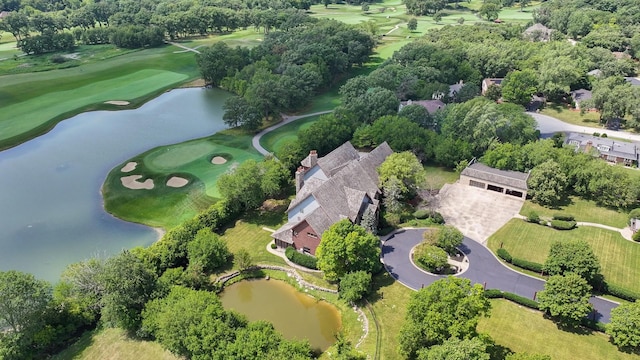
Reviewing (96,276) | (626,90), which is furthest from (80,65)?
(626,90)

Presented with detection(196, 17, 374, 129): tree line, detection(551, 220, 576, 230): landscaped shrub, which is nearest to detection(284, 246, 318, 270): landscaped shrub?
detection(551, 220, 576, 230): landscaped shrub

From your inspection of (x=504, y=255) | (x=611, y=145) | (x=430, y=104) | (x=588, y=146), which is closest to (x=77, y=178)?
(x=504, y=255)

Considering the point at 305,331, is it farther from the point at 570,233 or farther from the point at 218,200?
the point at 570,233

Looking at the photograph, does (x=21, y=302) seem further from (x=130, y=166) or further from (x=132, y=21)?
(x=132, y=21)

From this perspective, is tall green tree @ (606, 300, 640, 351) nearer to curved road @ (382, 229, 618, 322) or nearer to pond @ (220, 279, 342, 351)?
curved road @ (382, 229, 618, 322)

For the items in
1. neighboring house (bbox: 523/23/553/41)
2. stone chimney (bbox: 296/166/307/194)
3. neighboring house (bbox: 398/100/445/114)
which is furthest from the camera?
neighboring house (bbox: 523/23/553/41)
